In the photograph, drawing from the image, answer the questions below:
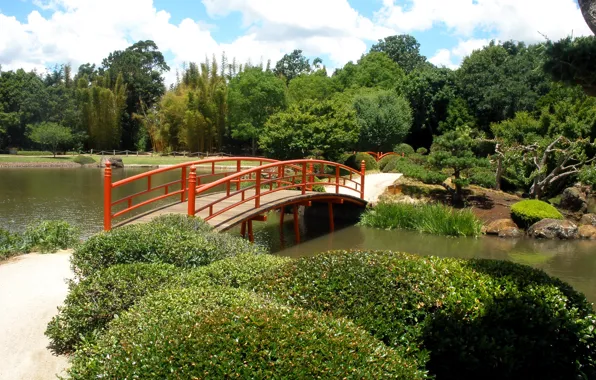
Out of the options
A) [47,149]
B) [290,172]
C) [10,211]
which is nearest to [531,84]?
[290,172]

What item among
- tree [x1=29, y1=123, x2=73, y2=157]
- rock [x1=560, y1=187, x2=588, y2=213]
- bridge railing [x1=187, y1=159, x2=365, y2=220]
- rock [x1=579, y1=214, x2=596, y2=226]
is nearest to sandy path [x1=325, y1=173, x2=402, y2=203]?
bridge railing [x1=187, y1=159, x2=365, y2=220]

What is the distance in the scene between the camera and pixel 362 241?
1310 centimetres

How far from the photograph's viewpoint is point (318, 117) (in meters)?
23.4

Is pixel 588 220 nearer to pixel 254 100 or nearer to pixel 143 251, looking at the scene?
pixel 143 251

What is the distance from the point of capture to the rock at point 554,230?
511 inches

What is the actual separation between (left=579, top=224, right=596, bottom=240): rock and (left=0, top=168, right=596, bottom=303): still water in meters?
0.37

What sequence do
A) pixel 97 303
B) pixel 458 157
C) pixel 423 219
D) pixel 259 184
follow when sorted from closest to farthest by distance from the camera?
pixel 97 303
pixel 259 184
pixel 423 219
pixel 458 157

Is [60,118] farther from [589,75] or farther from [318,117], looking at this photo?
[589,75]

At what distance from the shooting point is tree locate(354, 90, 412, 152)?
Result: 29125 millimetres

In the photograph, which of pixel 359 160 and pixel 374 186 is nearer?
pixel 374 186

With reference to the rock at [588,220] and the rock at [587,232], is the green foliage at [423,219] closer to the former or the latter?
the rock at [587,232]

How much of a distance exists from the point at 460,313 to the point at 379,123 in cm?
2597

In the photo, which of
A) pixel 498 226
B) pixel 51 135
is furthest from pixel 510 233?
pixel 51 135

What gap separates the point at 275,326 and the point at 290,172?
17857 millimetres
